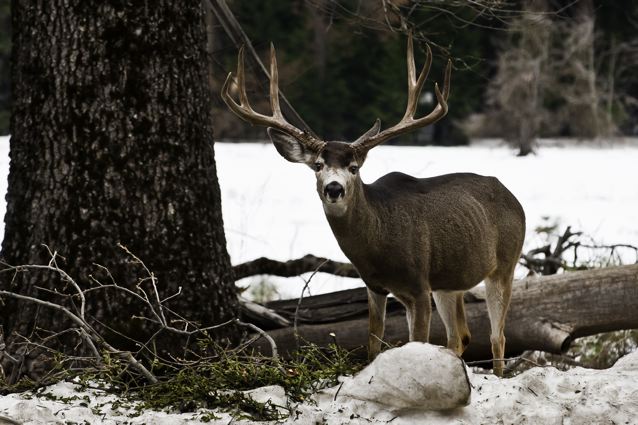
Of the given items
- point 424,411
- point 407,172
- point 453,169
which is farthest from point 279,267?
point 453,169

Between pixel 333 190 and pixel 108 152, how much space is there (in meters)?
1.35

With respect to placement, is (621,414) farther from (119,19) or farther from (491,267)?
(119,19)

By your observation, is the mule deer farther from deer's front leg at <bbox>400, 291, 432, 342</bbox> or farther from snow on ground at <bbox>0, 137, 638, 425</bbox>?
snow on ground at <bbox>0, 137, 638, 425</bbox>

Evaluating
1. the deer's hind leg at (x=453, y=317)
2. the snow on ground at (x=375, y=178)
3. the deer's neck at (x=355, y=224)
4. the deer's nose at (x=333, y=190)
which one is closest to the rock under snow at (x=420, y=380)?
the deer's nose at (x=333, y=190)

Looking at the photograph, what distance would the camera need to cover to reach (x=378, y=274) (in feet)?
18.4

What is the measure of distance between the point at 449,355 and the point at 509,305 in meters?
2.44

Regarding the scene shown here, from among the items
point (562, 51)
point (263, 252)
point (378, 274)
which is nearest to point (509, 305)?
point (378, 274)

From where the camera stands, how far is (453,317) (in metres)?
6.58

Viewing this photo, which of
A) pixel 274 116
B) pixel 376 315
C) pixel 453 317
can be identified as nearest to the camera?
pixel 274 116

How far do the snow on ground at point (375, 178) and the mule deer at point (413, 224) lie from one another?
1.36 meters

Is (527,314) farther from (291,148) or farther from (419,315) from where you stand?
(291,148)

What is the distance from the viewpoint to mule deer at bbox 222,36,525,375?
209 inches

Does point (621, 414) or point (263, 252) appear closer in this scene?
point (621, 414)

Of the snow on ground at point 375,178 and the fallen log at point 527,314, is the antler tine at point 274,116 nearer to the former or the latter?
the fallen log at point 527,314
